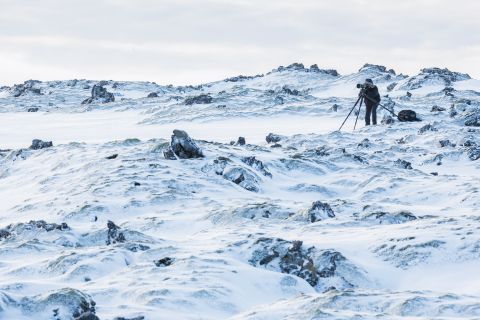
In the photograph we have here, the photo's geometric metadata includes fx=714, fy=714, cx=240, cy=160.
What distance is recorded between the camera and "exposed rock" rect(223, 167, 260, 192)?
47.4 ft

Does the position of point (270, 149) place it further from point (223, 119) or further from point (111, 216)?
point (223, 119)

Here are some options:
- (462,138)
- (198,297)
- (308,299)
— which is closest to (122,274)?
(198,297)

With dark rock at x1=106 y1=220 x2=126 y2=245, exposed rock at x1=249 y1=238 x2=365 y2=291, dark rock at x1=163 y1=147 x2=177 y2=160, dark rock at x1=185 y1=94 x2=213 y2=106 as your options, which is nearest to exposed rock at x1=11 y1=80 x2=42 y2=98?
dark rock at x1=185 y1=94 x2=213 y2=106

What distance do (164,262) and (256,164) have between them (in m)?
7.70

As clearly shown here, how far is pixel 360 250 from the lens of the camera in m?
8.82

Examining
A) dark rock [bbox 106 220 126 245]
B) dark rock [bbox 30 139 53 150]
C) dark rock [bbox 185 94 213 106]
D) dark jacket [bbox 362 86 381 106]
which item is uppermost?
dark jacket [bbox 362 86 381 106]

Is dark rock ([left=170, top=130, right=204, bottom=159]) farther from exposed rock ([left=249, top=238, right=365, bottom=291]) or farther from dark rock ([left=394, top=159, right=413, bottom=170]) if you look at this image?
exposed rock ([left=249, top=238, right=365, bottom=291])

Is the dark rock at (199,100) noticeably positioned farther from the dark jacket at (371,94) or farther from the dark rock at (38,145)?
the dark rock at (38,145)

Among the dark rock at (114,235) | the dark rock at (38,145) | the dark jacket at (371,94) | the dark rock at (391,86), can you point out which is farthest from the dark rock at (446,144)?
the dark rock at (391,86)

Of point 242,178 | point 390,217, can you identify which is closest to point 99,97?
point 242,178

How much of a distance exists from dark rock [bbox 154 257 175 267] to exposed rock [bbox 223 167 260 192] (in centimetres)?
604

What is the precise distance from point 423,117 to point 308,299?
79.5 feet

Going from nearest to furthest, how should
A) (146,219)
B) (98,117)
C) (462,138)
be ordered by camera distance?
(146,219)
(462,138)
(98,117)

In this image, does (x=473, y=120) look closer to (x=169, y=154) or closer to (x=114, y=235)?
(x=169, y=154)
